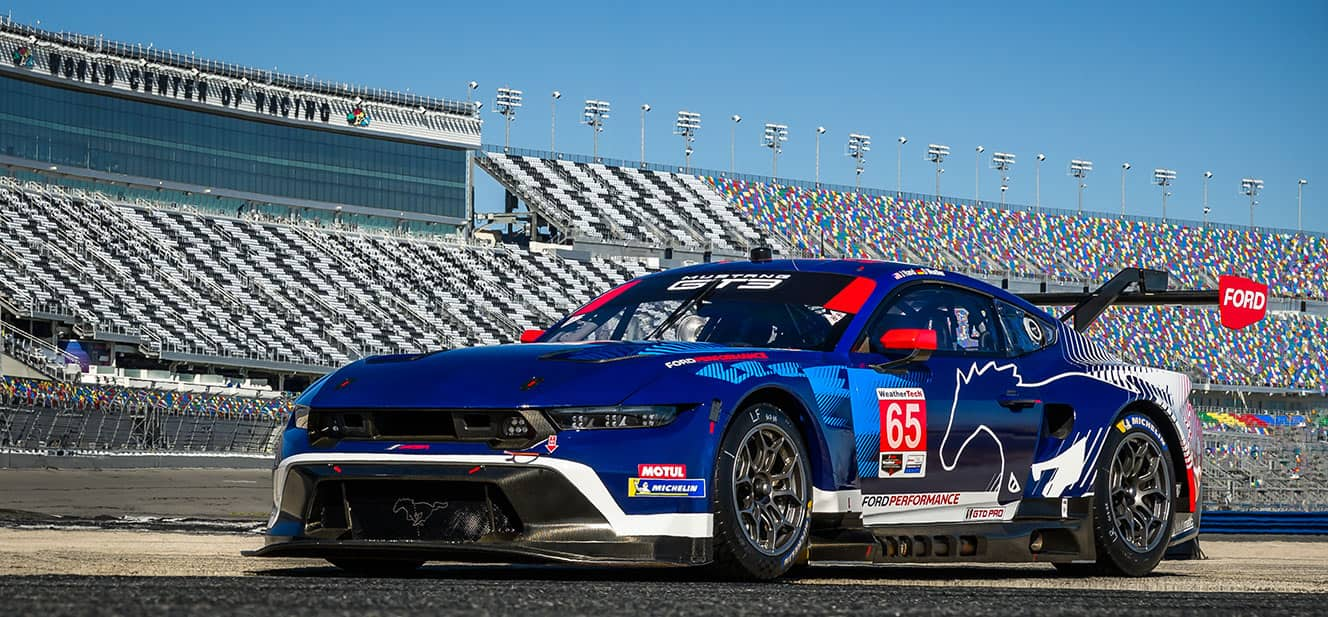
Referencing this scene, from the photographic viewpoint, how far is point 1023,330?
7863mm

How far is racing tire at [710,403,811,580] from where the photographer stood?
5.98 m

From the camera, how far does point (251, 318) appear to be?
50812mm

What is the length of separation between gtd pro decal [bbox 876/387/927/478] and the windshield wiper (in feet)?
3.00

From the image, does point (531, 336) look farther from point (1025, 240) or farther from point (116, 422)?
point (1025, 240)

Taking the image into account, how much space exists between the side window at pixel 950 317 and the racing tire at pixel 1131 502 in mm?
752

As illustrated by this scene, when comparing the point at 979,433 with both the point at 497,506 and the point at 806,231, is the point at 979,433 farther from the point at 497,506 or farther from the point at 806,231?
the point at 806,231

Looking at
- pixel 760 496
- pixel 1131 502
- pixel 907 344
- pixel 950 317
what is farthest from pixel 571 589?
pixel 1131 502

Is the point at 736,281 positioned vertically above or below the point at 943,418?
above

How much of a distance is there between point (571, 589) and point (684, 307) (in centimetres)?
247

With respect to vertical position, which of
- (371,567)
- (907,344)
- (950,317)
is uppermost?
(950,317)

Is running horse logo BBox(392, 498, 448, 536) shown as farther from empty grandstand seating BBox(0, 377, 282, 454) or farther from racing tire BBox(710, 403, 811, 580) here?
empty grandstand seating BBox(0, 377, 282, 454)

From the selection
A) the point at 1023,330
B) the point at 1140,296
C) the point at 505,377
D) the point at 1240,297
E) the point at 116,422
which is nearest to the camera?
the point at 505,377

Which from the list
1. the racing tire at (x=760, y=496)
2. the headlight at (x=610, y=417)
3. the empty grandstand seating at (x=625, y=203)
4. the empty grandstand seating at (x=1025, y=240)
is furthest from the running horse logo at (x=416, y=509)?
the empty grandstand seating at (x=1025, y=240)

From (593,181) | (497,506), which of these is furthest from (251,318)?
(497,506)
